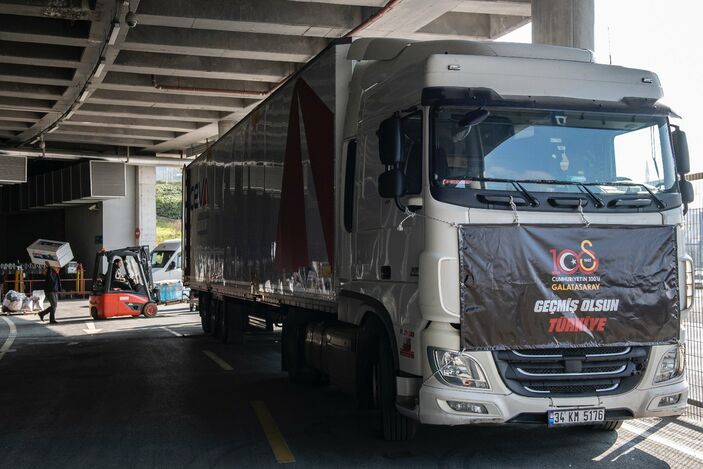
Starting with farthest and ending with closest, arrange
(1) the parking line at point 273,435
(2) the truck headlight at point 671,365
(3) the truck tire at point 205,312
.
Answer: (3) the truck tire at point 205,312, (1) the parking line at point 273,435, (2) the truck headlight at point 671,365

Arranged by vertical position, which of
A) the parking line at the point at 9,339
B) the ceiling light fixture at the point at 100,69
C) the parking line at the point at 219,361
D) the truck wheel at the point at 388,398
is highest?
the ceiling light fixture at the point at 100,69

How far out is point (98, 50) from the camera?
17172 millimetres

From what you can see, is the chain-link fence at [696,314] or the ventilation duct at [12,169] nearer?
the chain-link fence at [696,314]

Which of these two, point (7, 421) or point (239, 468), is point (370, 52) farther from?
point (7, 421)

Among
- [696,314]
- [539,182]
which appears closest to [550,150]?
[539,182]

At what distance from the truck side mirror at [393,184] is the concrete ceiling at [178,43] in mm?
9317

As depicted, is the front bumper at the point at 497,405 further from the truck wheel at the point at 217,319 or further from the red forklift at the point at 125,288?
the red forklift at the point at 125,288

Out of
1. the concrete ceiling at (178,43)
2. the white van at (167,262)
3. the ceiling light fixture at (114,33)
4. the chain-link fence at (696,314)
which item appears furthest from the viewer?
the white van at (167,262)

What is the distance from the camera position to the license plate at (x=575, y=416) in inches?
233

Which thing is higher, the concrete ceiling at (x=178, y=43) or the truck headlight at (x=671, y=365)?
the concrete ceiling at (x=178, y=43)

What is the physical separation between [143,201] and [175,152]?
370 cm

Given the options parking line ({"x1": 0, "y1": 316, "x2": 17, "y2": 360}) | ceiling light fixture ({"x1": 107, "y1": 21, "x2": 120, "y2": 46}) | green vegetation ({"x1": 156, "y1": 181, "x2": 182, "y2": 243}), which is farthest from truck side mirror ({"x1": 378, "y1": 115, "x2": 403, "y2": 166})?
green vegetation ({"x1": 156, "y1": 181, "x2": 182, "y2": 243})

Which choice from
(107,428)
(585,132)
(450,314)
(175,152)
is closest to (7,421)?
(107,428)

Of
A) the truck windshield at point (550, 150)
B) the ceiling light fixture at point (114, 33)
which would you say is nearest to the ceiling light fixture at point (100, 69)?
the ceiling light fixture at point (114, 33)
